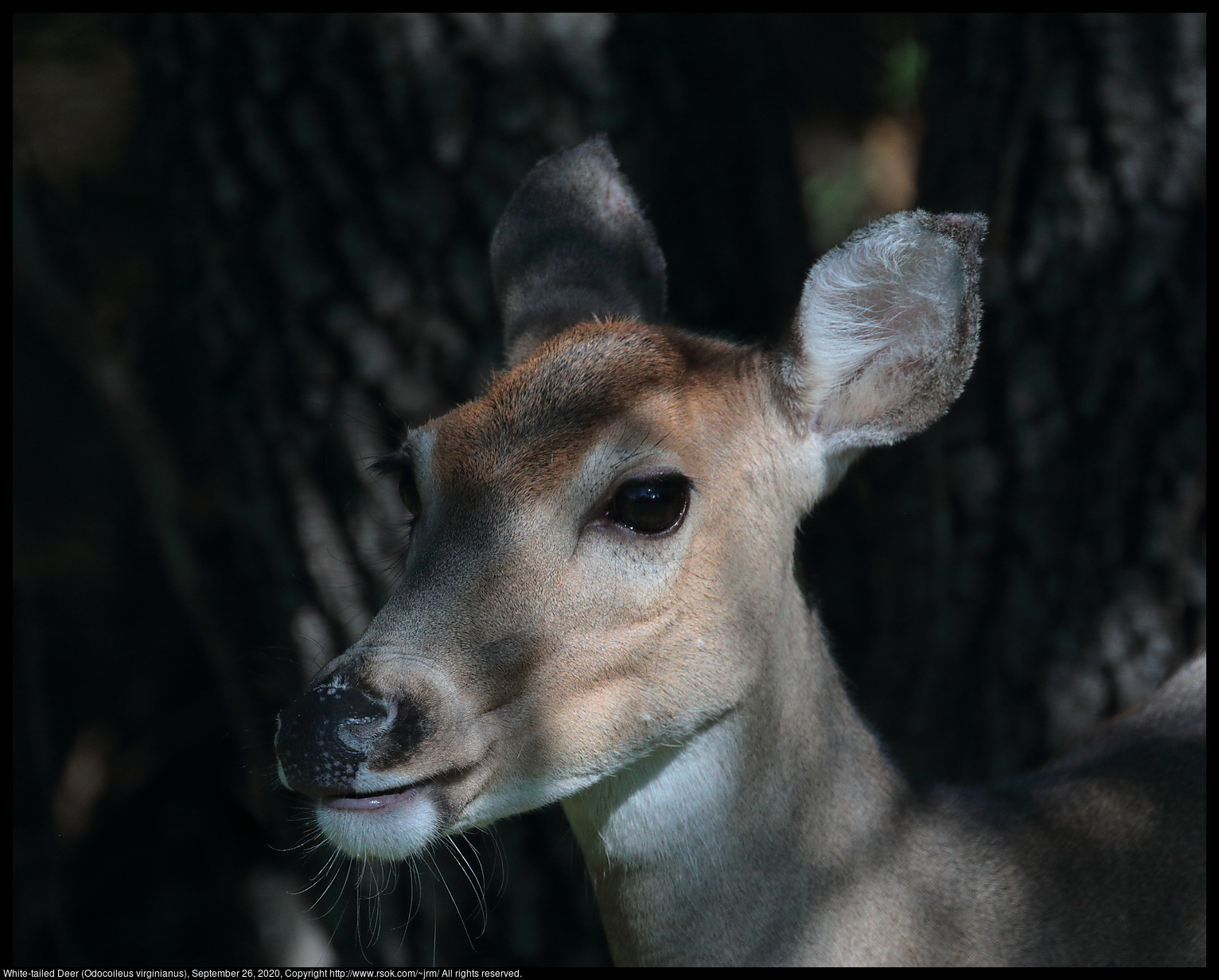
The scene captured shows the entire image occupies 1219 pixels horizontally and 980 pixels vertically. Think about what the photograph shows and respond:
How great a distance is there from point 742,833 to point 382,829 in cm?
93

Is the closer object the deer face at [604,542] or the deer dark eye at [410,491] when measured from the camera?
the deer face at [604,542]

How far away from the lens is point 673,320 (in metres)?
4.29

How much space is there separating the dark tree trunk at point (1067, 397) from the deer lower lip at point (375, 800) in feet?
9.22

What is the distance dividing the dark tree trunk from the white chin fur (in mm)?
2769

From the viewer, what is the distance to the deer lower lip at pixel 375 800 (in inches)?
91.6

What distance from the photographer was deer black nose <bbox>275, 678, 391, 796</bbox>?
2234 mm

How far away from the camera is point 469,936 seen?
166 inches

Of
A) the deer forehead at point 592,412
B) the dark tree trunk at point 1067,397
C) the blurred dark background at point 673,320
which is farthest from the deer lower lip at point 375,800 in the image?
the dark tree trunk at point 1067,397

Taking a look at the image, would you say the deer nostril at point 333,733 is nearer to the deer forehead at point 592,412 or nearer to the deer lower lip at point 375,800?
the deer lower lip at point 375,800

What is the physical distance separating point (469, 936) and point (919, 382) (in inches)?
109

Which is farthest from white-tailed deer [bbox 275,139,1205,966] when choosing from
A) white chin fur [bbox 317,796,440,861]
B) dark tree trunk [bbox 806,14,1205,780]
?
dark tree trunk [bbox 806,14,1205,780]

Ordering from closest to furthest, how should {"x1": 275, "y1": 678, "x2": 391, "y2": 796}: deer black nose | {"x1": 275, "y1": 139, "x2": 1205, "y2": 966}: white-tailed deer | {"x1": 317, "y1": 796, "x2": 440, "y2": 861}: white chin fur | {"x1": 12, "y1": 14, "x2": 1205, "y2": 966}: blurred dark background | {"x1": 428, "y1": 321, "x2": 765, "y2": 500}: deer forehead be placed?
{"x1": 275, "y1": 678, "x2": 391, "y2": 796}: deer black nose < {"x1": 317, "y1": 796, "x2": 440, "y2": 861}: white chin fur < {"x1": 275, "y1": 139, "x2": 1205, "y2": 966}: white-tailed deer < {"x1": 428, "y1": 321, "x2": 765, "y2": 500}: deer forehead < {"x1": 12, "y1": 14, "x2": 1205, "y2": 966}: blurred dark background

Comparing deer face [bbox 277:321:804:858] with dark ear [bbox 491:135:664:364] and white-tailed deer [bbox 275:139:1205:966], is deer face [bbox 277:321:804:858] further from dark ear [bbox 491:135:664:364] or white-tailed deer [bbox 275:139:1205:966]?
dark ear [bbox 491:135:664:364]

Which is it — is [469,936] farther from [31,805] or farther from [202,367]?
[31,805]
